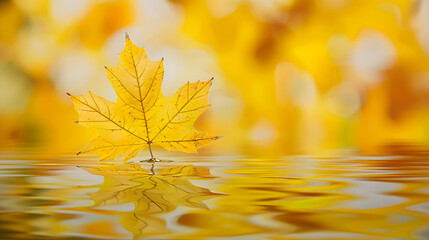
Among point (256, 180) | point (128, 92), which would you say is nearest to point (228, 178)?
point (256, 180)

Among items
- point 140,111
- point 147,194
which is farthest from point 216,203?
point 140,111

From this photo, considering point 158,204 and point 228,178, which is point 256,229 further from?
point 228,178

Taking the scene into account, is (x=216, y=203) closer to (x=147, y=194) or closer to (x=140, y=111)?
(x=147, y=194)

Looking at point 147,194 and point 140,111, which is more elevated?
point 140,111

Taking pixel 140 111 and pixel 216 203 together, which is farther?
pixel 140 111
